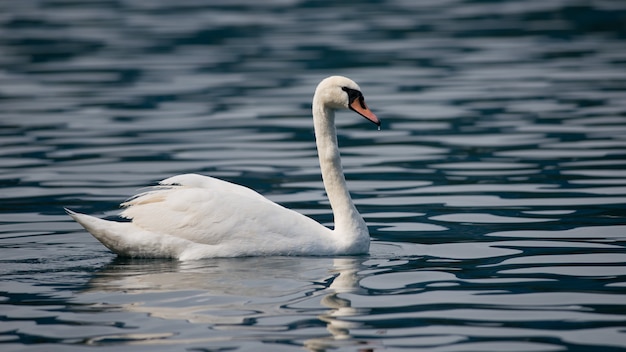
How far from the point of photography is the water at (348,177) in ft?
28.3

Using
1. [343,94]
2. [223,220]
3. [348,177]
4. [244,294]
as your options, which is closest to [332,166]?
[343,94]

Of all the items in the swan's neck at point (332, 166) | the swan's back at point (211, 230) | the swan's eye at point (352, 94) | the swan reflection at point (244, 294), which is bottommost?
the swan reflection at point (244, 294)

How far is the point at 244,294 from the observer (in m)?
9.39

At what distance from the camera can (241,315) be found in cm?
875

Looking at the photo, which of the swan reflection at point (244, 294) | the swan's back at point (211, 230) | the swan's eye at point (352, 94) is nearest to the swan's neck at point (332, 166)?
the swan's eye at point (352, 94)

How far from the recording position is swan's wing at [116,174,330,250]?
10.8 m

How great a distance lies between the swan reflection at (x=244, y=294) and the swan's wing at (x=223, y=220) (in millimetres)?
197

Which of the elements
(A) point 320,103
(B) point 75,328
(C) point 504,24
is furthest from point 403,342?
(C) point 504,24

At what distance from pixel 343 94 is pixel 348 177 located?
177 inches

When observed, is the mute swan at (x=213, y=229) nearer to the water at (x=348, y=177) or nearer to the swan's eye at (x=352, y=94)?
the water at (x=348, y=177)

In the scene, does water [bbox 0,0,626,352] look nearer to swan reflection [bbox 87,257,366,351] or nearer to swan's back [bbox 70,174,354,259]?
swan reflection [bbox 87,257,366,351]

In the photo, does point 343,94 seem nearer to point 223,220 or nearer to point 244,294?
point 223,220

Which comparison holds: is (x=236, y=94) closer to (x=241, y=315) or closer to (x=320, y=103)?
(x=320, y=103)

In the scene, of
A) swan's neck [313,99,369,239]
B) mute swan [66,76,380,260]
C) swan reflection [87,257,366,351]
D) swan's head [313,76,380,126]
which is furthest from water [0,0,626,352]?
swan's head [313,76,380,126]
